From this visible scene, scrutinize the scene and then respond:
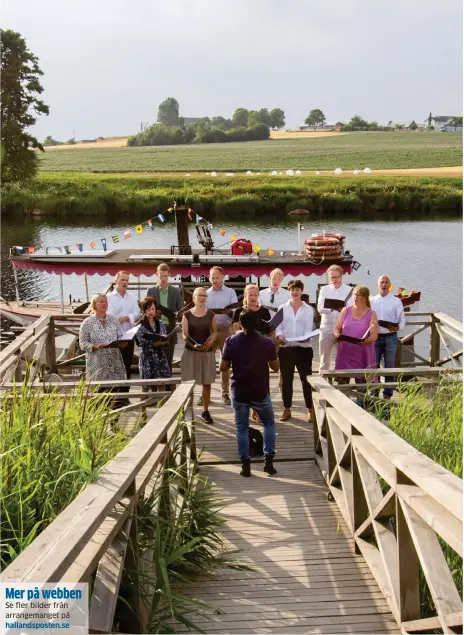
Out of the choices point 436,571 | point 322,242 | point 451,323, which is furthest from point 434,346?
point 436,571

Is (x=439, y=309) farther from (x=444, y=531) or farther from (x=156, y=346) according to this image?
(x=444, y=531)

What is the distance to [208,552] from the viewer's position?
4.32 meters

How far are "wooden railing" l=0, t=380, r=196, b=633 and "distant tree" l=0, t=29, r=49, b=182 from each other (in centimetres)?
4652

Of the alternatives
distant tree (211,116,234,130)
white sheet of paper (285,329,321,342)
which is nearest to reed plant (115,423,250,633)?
white sheet of paper (285,329,321,342)

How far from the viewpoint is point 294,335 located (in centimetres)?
733

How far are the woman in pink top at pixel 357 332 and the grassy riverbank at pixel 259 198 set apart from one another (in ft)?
127

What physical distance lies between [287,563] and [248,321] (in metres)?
1.91

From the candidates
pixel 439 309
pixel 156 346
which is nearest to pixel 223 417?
pixel 156 346

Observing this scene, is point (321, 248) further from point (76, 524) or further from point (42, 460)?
point (76, 524)

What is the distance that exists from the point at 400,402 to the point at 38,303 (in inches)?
561

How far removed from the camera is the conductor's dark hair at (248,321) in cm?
562

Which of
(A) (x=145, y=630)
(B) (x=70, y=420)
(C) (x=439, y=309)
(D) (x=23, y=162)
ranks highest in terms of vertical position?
(D) (x=23, y=162)

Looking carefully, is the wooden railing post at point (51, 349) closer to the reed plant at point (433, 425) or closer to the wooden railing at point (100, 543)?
the reed plant at point (433, 425)

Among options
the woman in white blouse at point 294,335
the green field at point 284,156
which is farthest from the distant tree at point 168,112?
the woman in white blouse at point 294,335
